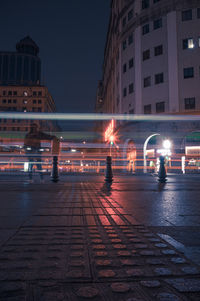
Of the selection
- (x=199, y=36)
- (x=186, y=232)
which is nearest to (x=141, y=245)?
(x=186, y=232)

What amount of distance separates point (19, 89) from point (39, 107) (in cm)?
970

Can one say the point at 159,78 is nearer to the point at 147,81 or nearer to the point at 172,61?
the point at 147,81

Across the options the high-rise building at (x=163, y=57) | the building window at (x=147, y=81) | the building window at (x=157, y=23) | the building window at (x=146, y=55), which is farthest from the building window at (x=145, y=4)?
the building window at (x=147, y=81)

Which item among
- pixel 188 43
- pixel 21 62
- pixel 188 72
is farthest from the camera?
pixel 21 62

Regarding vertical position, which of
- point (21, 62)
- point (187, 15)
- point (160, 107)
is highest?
point (21, 62)

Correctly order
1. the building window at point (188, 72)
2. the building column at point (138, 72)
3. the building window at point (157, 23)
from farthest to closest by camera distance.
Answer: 1. the building column at point (138, 72)
2. the building window at point (157, 23)
3. the building window at point (188, 72)

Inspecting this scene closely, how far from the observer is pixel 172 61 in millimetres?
22750

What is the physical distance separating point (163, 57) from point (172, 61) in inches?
47.2

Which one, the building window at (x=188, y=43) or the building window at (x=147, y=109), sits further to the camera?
the building window at (x=147, y=109)

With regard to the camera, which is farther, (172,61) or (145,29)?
(145,29)

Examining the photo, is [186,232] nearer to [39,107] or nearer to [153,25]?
[153,25]

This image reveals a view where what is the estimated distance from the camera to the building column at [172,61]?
22281 millimetres

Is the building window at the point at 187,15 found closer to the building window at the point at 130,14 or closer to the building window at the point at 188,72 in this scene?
the building window at the point at 188,72

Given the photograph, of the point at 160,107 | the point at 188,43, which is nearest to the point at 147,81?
the point at 160,107
